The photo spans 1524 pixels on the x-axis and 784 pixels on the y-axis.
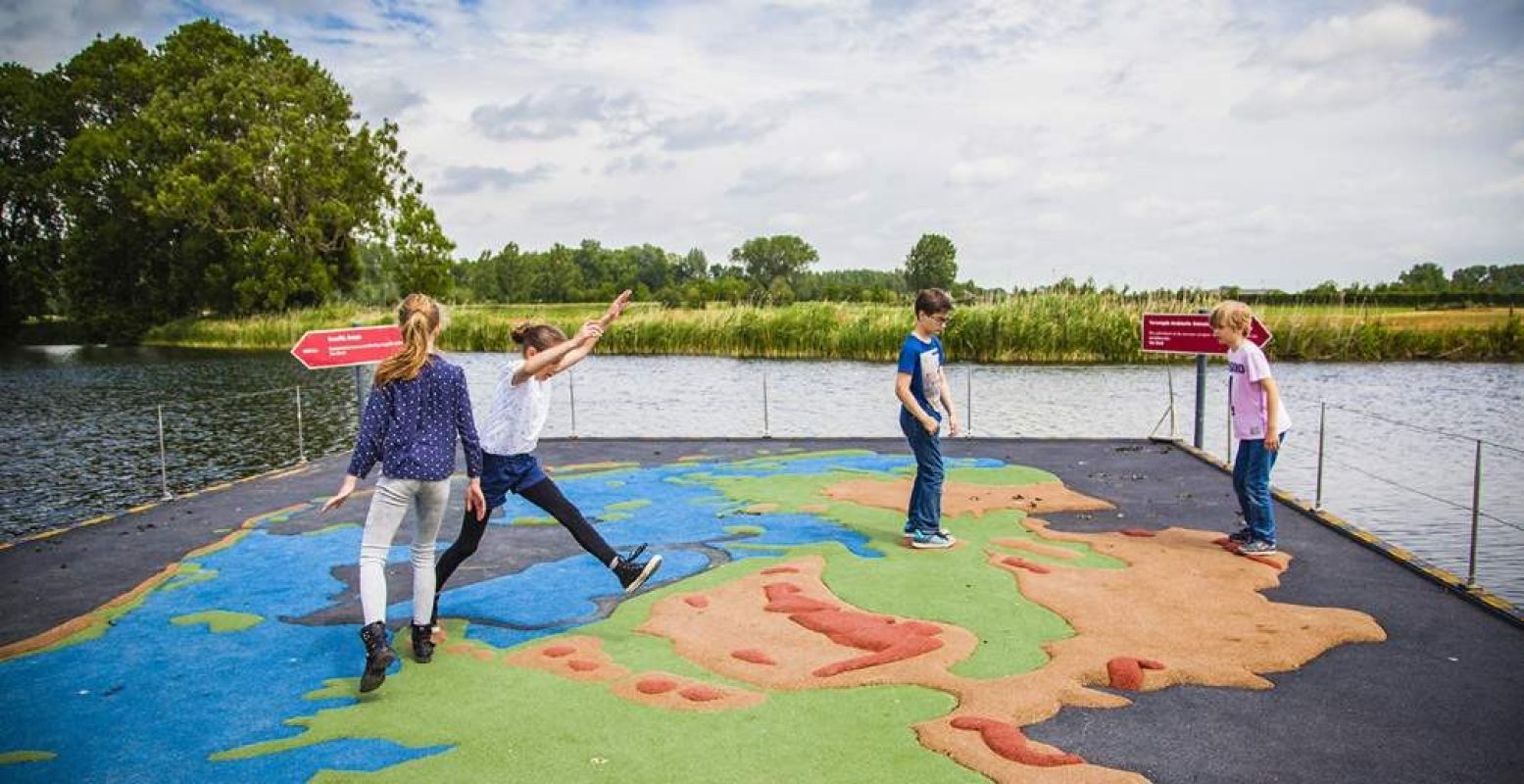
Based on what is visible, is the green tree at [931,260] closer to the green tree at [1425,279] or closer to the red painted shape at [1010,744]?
the green tree at [1425,279]

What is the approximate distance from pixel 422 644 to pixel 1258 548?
5414 millimetres

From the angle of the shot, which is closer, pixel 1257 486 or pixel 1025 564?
pixel 1025 564

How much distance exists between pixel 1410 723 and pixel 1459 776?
50 cm

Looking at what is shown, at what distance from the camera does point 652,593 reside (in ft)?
20.3

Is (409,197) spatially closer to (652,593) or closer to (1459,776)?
(652,593)

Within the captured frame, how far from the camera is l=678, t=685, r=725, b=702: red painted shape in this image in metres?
4.49

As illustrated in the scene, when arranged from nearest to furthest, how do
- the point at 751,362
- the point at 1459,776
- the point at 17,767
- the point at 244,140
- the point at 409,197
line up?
the point at 1459,776, the point at 17,767, the point at 751,362, the point at 244,140, the point at 409,197

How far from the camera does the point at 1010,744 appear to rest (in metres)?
3.99

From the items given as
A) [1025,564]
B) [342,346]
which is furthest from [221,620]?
[342,346]

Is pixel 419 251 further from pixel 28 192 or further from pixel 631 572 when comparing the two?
pixel 631 572

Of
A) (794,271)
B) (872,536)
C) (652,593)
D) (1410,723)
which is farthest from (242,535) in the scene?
(794,271)

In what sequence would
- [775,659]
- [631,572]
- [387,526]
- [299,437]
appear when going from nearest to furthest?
[387,526], [775,659], [631,572], [299,437]

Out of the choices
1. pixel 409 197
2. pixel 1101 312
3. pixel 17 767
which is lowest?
pixel 17 767

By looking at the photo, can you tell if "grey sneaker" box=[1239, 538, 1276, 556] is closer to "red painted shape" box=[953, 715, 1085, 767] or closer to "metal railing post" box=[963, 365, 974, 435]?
"red painted shape" box=[953, 715, 1085, 767]
